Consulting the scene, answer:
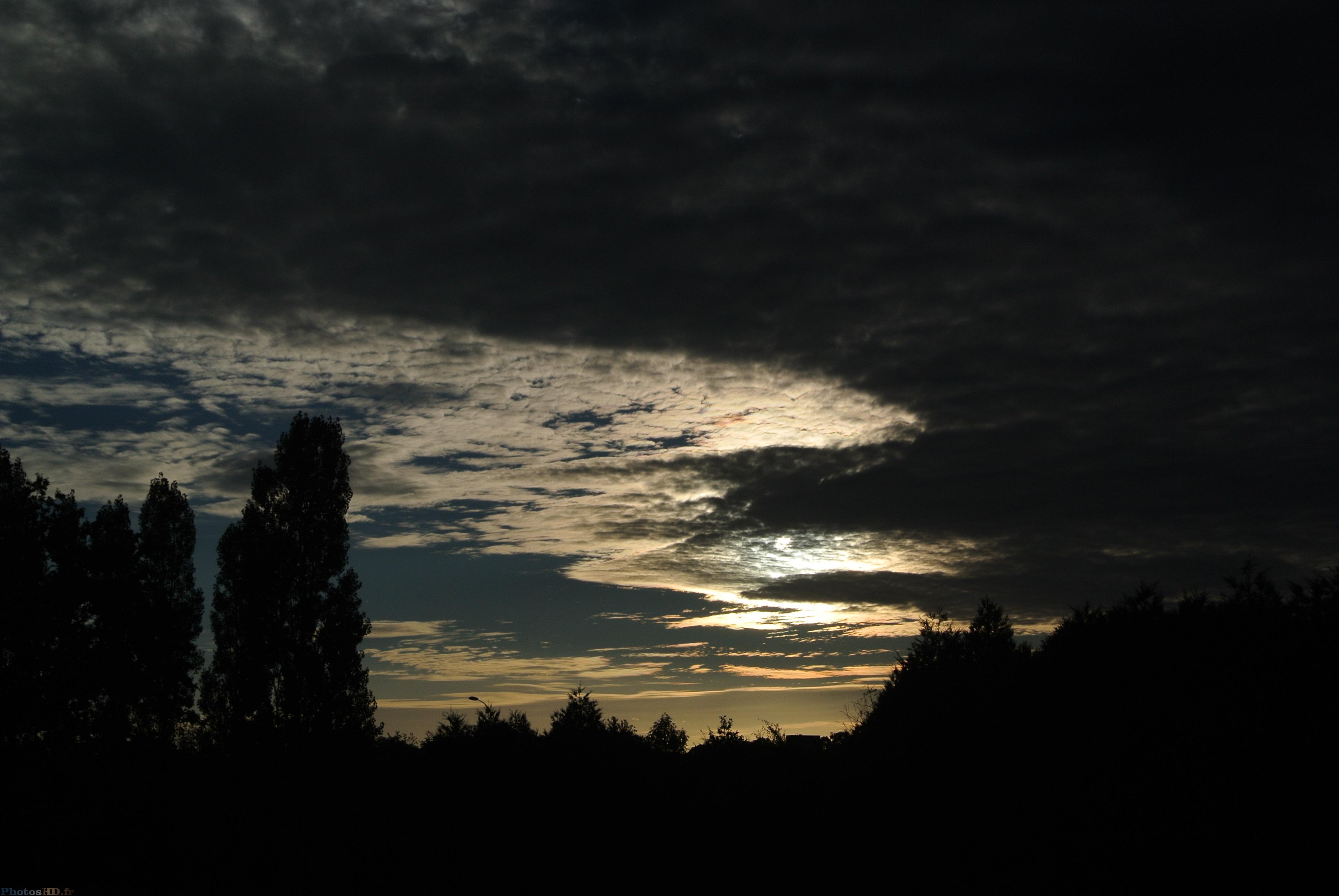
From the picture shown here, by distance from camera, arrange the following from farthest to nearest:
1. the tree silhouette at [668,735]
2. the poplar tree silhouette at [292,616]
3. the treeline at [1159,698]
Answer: the tree silhouette at [668,735], the poplar tree silhouette at [292,616], the treeline at [1159,698]

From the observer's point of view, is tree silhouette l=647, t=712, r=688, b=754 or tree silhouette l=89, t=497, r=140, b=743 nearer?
tree silhouette l=89, t=497, r=140, b=743

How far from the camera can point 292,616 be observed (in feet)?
111

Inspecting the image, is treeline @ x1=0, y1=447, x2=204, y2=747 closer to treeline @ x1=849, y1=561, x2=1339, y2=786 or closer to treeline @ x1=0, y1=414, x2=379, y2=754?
treeline @ x1=0, y1=414, x2=379, y2=754

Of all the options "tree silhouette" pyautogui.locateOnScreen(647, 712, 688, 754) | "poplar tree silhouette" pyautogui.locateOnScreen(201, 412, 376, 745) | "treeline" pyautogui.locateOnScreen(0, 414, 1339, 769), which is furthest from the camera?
"tree silhouette" pyautogui.locateOnScreen(647, 712, 688, 754)

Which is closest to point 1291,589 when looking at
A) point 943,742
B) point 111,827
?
point 943,742

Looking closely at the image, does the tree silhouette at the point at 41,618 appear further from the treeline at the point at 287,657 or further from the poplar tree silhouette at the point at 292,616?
the poplar tree silhouette at the point at 292,616

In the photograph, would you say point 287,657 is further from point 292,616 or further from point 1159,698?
point 1159,698

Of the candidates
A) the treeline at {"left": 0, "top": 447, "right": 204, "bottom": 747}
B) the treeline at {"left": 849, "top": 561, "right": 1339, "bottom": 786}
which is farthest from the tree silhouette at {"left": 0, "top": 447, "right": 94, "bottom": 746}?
the treeline at {"left": 849, "top": 561, "right": 1339, "bottom": 786}

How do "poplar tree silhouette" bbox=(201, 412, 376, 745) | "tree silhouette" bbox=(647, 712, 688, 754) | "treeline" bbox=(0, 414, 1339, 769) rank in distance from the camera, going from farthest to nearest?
"tree silhouette" bbox=(647, 712, 688, 754), "poplar tree silhouette" bbox=(201, 412, 376, 745), "treeline" bbox=(0, 414, 1339, 769)

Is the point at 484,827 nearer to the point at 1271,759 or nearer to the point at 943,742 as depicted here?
the point at 943,742

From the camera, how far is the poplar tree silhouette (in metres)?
32.8

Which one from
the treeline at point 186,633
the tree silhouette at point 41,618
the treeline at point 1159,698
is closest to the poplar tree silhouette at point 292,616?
the treeline at point 186,633

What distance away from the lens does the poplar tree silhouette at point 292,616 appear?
3281 centimetres

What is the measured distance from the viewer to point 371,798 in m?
29.3
